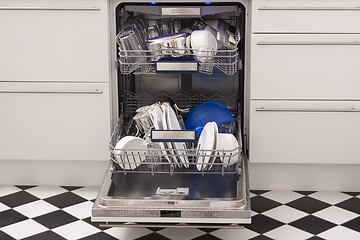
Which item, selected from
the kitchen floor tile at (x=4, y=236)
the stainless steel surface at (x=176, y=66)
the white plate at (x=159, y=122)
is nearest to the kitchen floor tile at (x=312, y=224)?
the white plate at (x=159, y=122)

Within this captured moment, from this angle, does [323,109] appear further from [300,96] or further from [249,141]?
[249,141]

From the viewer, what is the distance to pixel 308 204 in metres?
2.79

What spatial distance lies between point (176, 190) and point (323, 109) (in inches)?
32.4

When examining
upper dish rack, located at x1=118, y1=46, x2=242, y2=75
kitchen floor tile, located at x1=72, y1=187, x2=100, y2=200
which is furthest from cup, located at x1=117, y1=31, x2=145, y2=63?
kitchen floor tile, located at x1=72, y1=187, x2=100, y2=200

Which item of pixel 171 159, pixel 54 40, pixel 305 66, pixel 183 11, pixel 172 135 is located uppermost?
pixel 183 11

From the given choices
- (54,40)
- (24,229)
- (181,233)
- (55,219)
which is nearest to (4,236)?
(24,229)

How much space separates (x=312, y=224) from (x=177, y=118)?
2.38ft

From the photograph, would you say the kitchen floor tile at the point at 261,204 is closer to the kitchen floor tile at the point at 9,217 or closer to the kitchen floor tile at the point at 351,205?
the kitchen floor tile at the point at 351,205

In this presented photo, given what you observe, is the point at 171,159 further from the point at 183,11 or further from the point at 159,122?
the point at 183,11

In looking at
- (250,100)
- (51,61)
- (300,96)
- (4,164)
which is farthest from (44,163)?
(300,96)

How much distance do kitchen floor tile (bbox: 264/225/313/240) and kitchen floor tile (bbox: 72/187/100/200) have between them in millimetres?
844

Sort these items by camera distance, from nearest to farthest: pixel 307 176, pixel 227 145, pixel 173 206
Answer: pixel 173 206, pixel 227 145, pixel 307 176

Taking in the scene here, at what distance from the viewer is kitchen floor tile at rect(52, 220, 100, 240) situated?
8.21ft

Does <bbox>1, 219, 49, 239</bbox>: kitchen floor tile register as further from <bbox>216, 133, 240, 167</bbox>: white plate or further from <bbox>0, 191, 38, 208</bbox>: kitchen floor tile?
<bbox>216, 133, 240, 167</bbox>: white plate
